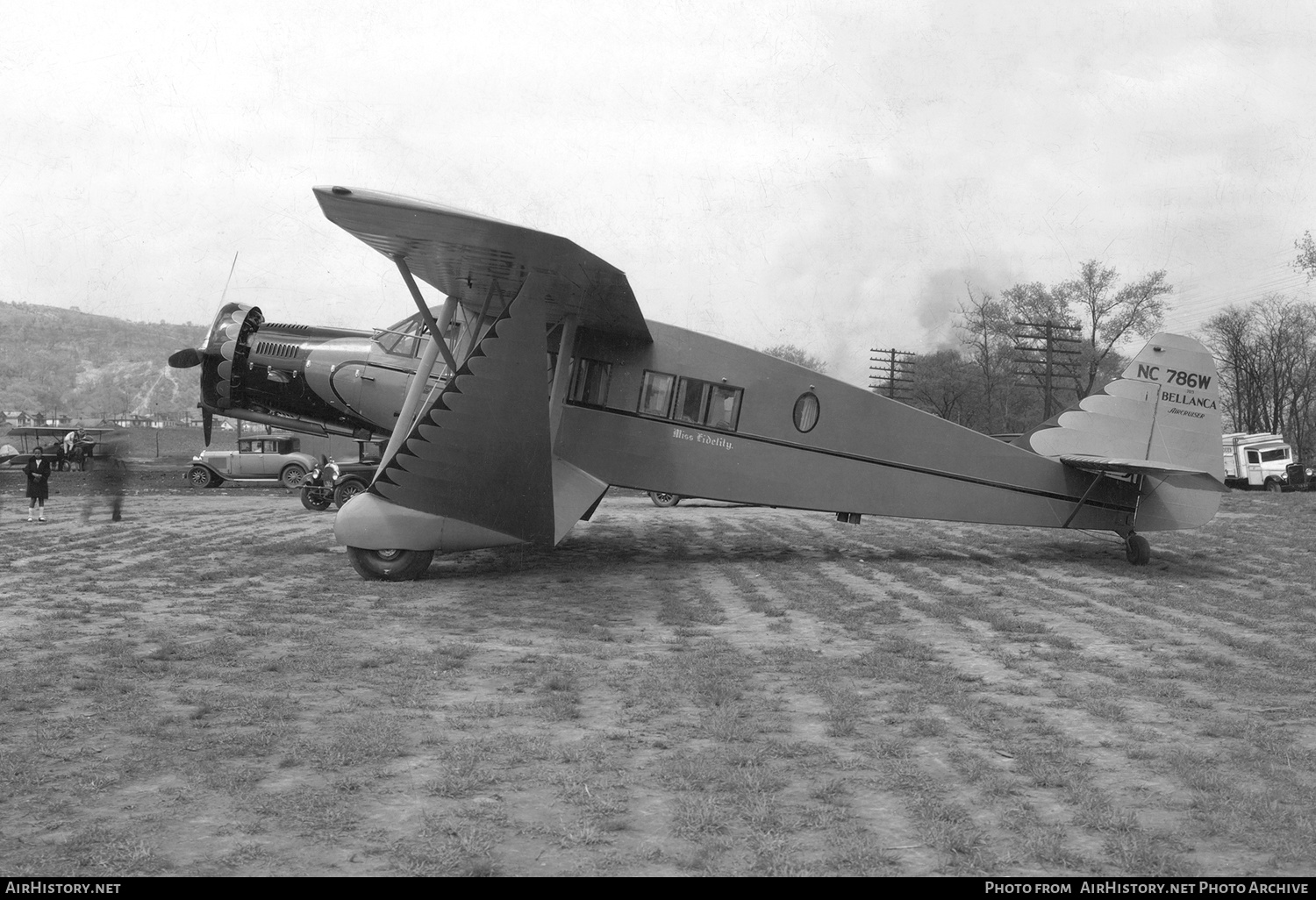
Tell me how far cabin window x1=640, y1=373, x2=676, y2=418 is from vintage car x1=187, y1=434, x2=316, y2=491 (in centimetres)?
2384

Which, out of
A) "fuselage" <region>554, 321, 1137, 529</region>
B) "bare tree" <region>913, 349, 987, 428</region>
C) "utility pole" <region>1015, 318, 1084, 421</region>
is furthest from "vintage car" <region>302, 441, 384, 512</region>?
"bare tree" <region>913, 349, 987, 428</region>

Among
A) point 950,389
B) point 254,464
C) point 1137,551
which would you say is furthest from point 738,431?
point 950,389

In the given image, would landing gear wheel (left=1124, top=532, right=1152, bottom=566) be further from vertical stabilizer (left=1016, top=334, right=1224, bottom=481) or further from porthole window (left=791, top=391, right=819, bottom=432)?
porthole window (left=791, top=391, right=819, bottom=432)

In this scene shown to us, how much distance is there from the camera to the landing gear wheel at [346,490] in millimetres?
20812

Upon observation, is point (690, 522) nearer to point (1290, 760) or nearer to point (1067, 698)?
point (1067, 698)

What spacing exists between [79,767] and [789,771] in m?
3.10

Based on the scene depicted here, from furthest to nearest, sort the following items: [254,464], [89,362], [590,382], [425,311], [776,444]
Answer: [89,362], [254,464], [776,444], [590,382], [425,311]

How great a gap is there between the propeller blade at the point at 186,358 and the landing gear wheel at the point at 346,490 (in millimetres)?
6959

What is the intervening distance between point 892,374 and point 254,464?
127 ft

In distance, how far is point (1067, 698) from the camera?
5.54 m

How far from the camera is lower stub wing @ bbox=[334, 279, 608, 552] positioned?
9.14 m

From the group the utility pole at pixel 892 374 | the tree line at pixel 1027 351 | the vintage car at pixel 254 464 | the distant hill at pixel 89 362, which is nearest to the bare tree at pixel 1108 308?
the tree line at pixel 1027 351

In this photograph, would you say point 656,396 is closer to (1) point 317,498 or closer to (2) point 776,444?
(2) point 776,444

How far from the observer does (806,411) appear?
1221cm
